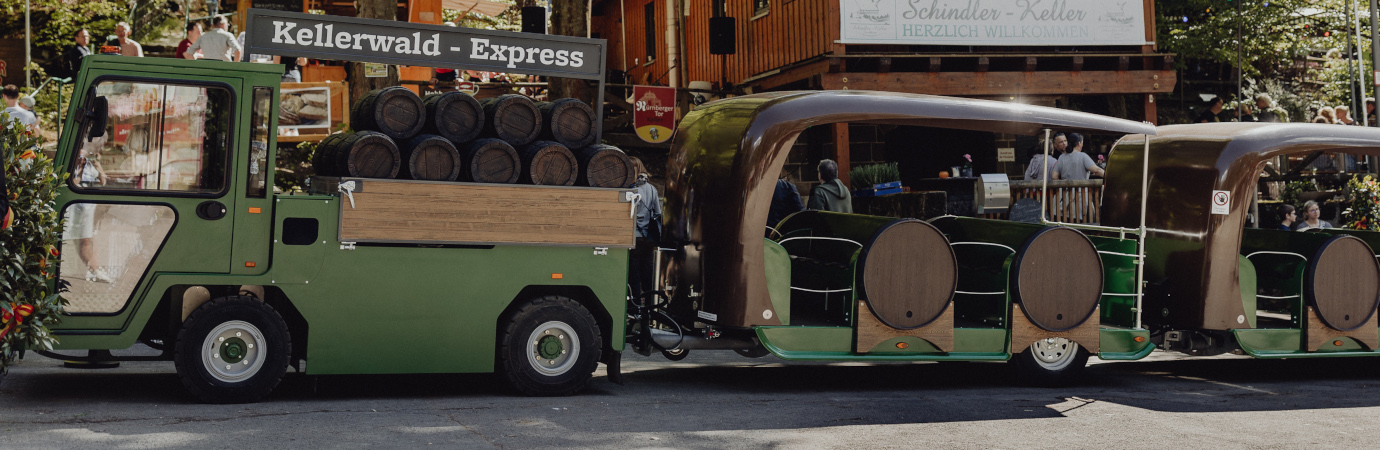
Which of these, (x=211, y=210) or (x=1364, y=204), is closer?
(x=211, y=210)

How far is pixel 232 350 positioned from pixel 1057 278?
5498 millimetres

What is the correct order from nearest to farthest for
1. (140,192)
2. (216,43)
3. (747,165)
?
(140,192) → (747,165) → (216,43)

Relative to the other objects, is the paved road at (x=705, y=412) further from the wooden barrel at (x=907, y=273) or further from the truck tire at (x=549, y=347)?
the wooden barrel at (x=907, y=273)

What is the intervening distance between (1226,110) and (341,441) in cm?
2423

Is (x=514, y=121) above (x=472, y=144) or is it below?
above

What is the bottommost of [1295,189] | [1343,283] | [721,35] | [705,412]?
[705,412]

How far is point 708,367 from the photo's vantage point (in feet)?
32.2

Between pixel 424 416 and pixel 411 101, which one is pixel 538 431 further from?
pixel 411 101

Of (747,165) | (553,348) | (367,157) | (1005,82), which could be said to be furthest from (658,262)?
(1005,82)

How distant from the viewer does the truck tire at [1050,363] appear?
8.93 meters

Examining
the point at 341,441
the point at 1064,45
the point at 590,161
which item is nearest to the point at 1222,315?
the point at 590,161

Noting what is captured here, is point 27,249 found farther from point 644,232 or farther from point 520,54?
point 644,232

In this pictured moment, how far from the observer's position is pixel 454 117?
7.37 meters

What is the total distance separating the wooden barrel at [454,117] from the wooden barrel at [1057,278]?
12.6 feet
